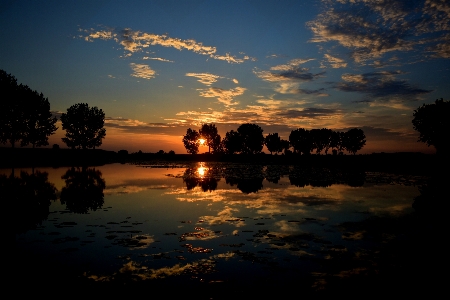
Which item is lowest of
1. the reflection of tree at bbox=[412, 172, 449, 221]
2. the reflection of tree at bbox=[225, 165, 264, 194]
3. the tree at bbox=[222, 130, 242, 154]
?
the reflection of tree at bbox=[412, 172, 449, 221]

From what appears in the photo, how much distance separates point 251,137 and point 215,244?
15878cm

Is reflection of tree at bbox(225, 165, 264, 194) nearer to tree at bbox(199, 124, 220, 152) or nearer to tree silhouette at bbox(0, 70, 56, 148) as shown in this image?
tree silhouette at bbox(0, 70, 56, 148)

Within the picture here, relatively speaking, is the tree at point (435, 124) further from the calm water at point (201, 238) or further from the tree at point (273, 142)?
the tree at point (273, 142)

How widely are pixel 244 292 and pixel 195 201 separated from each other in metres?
15.7

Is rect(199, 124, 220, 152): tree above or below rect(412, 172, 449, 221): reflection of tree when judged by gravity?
above

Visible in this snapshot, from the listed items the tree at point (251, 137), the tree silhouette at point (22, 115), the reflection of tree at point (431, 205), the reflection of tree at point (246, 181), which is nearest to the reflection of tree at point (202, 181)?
the reflection of tree at point (246, 181)

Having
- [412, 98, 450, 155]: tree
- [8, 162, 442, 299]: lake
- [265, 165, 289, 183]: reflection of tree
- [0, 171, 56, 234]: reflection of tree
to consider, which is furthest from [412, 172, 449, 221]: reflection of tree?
[412, 98, 450, 155]: tree

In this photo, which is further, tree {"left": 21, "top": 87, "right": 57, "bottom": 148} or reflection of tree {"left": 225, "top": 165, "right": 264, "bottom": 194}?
tree {"left": 21, "top": 87, "right": 57, "bottom": 148}

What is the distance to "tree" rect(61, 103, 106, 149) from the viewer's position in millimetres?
108250

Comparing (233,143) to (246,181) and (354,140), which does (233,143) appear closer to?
(354,140)

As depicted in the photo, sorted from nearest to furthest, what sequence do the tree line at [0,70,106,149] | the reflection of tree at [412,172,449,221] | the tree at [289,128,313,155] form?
1. the reflection of tree at [412,172,449,221]
2. the tree line at [0,70,106,149]
3. the tree at [289,128,313,155]

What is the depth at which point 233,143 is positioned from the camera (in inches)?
6781

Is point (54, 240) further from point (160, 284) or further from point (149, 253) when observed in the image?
point (160, 284)

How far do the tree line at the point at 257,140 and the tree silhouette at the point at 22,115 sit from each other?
97.4m
